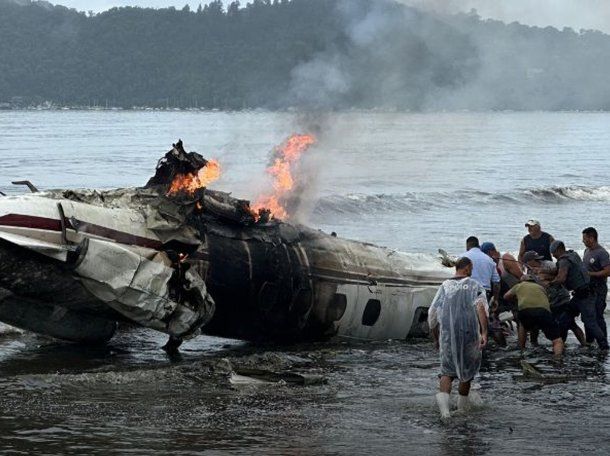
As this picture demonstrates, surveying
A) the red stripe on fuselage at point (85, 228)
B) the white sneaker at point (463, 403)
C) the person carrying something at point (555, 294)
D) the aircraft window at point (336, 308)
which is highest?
the red stripe on fuselage at point (85, 228)

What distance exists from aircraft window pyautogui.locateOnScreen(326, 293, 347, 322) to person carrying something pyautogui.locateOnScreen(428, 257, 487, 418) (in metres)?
4.51

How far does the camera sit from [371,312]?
612 inches

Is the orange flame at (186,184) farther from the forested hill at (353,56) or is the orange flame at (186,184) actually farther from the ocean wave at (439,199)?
the ocean wave at (439,199)

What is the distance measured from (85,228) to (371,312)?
4.92 m

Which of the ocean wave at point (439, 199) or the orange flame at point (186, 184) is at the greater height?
the orange flame at point (186, 184)

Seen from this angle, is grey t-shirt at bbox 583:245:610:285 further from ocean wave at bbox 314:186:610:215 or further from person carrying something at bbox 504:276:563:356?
ocean wave at bbox 314:186:610:215

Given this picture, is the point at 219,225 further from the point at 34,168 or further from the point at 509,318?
the point at 34,168

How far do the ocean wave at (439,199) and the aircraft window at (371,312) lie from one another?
2263 centimetres

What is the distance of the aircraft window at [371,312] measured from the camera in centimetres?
1549

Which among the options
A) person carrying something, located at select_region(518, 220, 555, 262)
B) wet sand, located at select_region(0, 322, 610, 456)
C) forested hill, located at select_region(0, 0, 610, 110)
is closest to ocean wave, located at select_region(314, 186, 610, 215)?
forested hill, located at select_region(0, 0, 610, 110)

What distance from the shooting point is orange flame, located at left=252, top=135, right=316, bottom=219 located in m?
16.1

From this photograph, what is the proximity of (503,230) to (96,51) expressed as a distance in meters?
133

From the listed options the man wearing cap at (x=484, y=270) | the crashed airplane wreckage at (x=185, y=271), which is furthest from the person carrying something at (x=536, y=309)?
the crashed airplane wreckage at (x=185, y=271)

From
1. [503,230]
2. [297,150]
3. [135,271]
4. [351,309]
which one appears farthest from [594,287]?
[503,230]
